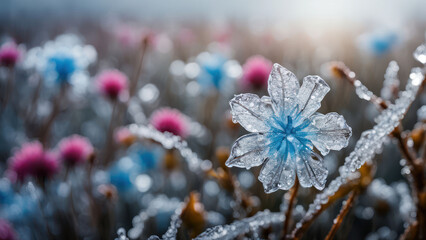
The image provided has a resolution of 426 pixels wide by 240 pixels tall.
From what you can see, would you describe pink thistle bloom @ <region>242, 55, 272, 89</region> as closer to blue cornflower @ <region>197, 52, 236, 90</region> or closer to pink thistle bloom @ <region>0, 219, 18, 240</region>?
blue cornflower @ <region>197, 52, 236, 90</region>

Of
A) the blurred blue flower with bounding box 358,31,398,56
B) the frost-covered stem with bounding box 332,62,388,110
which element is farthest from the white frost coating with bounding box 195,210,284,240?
the blurred blue flower with bounding box 358,31,398,56

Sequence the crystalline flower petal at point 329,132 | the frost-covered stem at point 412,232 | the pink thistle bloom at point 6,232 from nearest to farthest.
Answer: the crystalline flower petal at point 329,132 → the frost-covered stem at point 412,232 → the pink thistle bloom at point 6,232

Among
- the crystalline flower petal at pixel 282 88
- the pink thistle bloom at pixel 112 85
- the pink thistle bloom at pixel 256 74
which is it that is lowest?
the crystalline flower petal at pixel 282 88

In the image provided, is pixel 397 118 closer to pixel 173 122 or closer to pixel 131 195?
pixel 173 122

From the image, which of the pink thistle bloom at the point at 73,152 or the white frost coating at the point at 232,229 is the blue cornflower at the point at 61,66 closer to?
the pink thistle bloom at the point at 73,152

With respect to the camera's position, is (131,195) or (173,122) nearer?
(173,122)

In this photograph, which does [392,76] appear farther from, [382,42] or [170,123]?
[382,42]

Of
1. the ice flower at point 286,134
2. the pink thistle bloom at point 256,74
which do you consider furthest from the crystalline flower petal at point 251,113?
the pink thistle bloom at point 256,74

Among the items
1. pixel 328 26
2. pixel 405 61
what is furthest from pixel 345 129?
pixel 328 26
